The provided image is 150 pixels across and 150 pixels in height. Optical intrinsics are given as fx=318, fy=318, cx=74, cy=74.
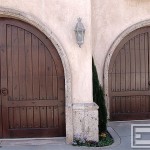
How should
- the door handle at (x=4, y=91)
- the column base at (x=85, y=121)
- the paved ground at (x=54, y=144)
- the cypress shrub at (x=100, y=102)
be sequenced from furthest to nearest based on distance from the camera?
the cypress shrub at (x=100, y=102) → the door handle at (x=4, y=91) → the column base at (x=85, y=121) → the paved ground at (x=54, y=144)

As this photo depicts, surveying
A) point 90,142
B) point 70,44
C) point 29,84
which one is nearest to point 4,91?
point 29,84

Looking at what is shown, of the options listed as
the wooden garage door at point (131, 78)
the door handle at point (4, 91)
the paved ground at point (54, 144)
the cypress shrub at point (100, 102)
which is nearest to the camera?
the paved ground at point (54, 144)

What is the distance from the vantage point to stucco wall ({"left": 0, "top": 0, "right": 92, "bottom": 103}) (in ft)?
22.2

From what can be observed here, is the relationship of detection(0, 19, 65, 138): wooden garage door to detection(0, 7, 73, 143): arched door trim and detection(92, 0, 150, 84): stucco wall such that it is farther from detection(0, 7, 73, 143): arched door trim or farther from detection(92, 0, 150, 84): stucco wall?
detection(92, 0, 150, 84): stucco wall

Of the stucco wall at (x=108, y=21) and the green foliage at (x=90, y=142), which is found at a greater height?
the stucco wall at (x=108, y=21)

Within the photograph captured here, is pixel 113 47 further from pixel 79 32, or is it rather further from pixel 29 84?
pixel 29 84

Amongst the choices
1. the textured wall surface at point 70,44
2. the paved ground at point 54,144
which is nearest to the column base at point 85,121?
the textured wall surface at point 70,44

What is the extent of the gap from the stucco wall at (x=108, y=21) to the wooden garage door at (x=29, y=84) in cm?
176

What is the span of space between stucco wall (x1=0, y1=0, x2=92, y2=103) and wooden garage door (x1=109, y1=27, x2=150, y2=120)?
1.95m

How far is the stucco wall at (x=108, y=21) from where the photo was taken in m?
8.47

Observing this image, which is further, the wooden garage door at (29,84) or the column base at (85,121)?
the wooden garage door at (29,84)

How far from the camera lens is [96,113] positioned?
6.85 m

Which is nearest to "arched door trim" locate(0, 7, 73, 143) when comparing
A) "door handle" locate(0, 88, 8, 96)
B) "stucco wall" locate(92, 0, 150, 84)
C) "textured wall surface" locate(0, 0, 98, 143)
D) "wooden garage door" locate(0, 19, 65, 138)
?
"textured wall surface" locate(0, 0, 98, 143)

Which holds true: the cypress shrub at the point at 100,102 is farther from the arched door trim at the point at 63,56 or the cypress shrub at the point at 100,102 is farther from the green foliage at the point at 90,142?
the arched door trim at the point at 63,56
